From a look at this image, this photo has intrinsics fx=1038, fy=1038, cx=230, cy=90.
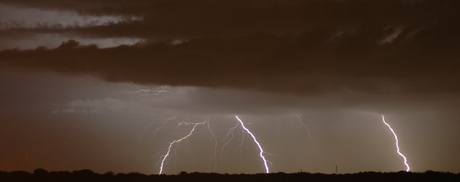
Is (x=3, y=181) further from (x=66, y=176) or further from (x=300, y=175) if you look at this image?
(x=300, y=175)

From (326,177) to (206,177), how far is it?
7095 mm

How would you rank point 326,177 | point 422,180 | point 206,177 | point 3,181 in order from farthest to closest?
point 3,181 < point 206,177 < point 326,177 < point 422,180

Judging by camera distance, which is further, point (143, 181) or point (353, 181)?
point (143, 181)

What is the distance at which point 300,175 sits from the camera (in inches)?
2018

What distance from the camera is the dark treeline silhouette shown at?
153ft

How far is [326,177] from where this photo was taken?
5003 cm

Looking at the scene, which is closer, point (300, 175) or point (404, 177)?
point (404, 177)

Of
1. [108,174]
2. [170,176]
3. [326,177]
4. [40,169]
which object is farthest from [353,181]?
[40,169]

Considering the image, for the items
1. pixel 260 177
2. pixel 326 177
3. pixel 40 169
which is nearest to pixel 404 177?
pixel 326 177

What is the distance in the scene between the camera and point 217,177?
53906mm

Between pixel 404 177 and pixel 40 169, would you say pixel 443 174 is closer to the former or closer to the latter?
pixel 404 177

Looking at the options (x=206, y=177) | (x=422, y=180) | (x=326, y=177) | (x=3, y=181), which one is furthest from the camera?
(x=3, y=181)

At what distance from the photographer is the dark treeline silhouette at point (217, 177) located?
46.7m

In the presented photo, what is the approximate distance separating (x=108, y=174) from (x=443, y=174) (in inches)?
762
